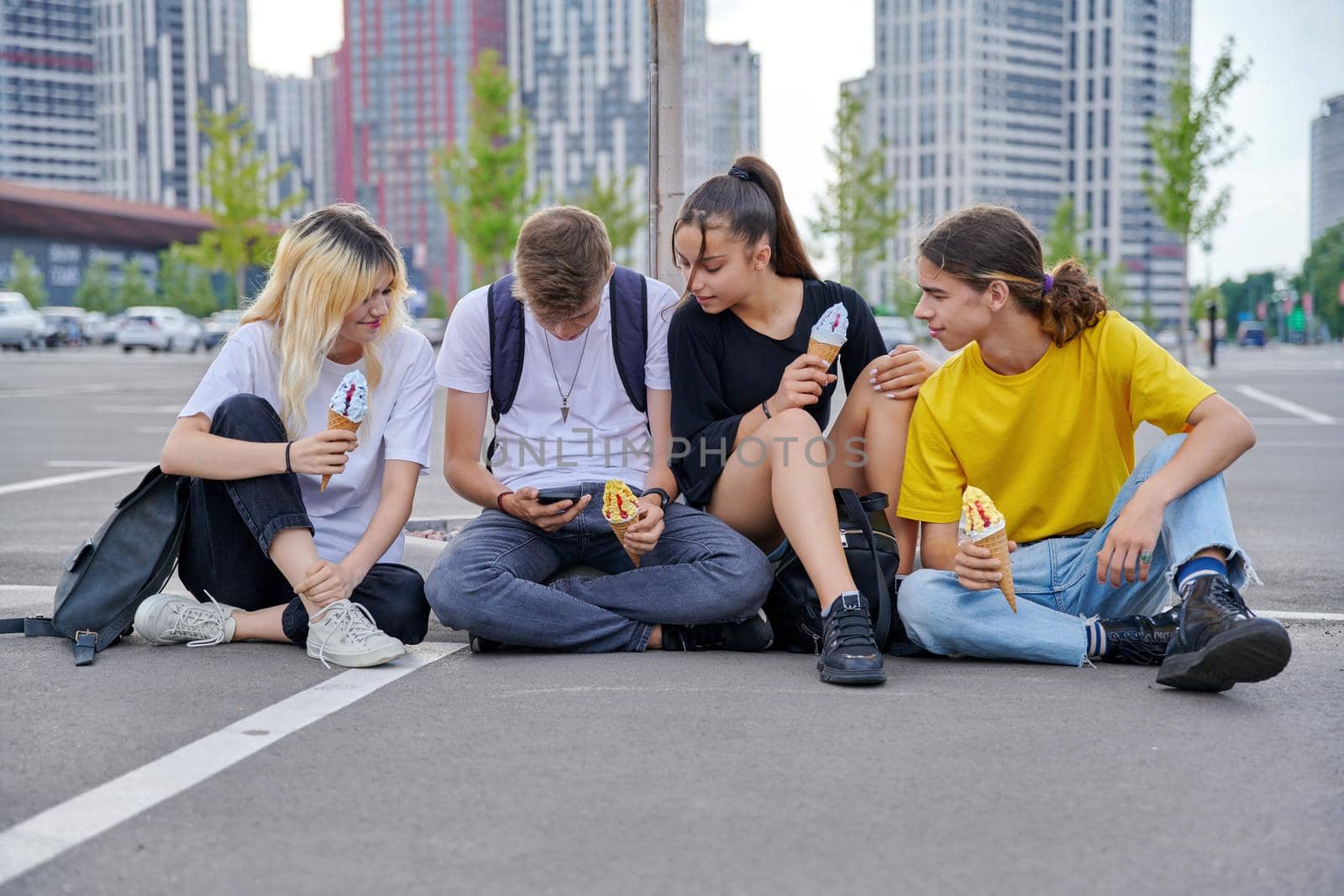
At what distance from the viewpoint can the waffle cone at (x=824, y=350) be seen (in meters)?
4.05

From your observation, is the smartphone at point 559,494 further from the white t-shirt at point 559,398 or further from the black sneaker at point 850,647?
the black sneaker at point 850,647

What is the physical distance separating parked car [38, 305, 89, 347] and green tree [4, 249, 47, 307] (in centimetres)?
1842

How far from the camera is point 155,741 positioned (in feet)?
10.2

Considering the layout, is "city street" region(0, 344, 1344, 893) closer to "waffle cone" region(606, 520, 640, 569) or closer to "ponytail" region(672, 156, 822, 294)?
"waffle cone" region(606, 520, 640, 569)

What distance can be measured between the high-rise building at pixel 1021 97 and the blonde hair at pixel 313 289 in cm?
14660

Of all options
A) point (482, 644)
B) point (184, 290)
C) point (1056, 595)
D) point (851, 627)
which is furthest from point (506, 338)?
point (184, 290)

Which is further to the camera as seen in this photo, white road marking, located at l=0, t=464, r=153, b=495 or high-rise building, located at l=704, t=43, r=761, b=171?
high-rise building, located at l=704, t=43, r=761, b=171

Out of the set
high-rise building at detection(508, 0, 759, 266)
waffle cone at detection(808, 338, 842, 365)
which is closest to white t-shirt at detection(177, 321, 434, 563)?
waffle cone at detection(808, 338, 842, 365)

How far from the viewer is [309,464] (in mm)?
3801

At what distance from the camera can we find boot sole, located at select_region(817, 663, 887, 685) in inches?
141

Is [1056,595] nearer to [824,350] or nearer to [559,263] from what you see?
[824,350]

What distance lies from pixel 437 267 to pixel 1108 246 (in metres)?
80.0

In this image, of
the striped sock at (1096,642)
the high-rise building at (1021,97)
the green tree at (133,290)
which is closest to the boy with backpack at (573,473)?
the striped sock at (1096,642)

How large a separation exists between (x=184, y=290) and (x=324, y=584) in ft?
259
